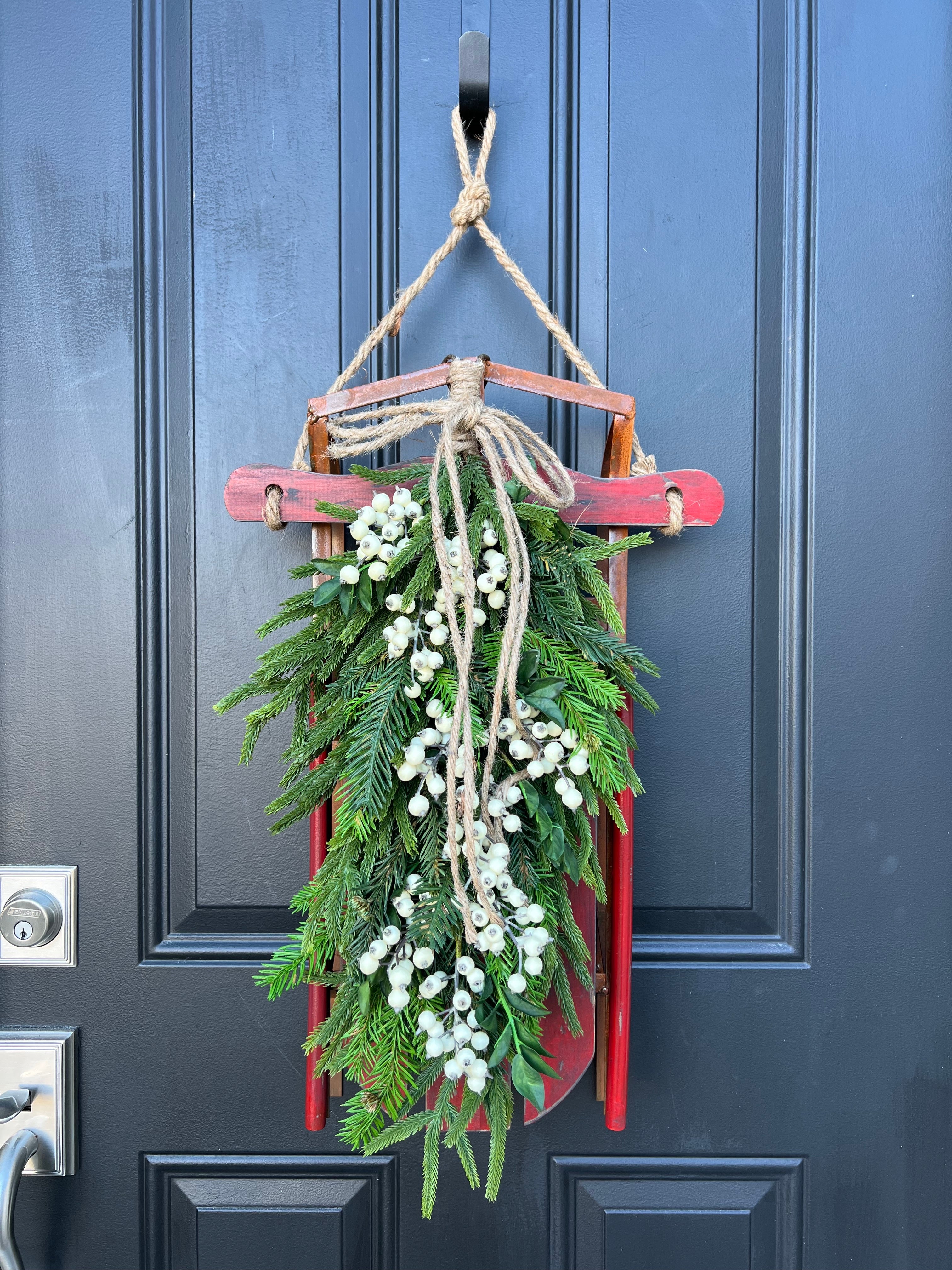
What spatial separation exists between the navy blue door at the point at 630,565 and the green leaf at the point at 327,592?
193 mm

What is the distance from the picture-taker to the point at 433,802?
1.62ft

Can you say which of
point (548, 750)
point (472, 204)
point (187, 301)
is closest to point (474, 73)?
point (472, 204)

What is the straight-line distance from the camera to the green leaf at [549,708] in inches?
18.0

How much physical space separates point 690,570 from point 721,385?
0.59ft

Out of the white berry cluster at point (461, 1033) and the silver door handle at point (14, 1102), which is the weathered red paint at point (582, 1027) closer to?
the white berry cluster at point (461, 1033)

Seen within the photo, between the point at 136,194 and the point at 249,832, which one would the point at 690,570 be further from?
the point at 136,194

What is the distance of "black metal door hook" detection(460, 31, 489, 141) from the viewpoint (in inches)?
22.9

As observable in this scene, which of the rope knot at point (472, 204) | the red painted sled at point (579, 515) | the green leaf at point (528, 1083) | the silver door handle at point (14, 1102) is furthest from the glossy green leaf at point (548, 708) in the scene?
the silver door handle at point (14, 1102)

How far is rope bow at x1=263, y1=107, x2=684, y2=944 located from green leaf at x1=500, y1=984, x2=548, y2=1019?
6 cm

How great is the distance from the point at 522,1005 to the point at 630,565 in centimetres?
39

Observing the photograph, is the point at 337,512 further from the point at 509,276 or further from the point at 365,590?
the point at 509,276

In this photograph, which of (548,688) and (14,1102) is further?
(14,1102)

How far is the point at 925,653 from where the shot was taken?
677 millimetres

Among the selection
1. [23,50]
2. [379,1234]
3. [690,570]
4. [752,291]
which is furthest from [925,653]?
[23,50]
